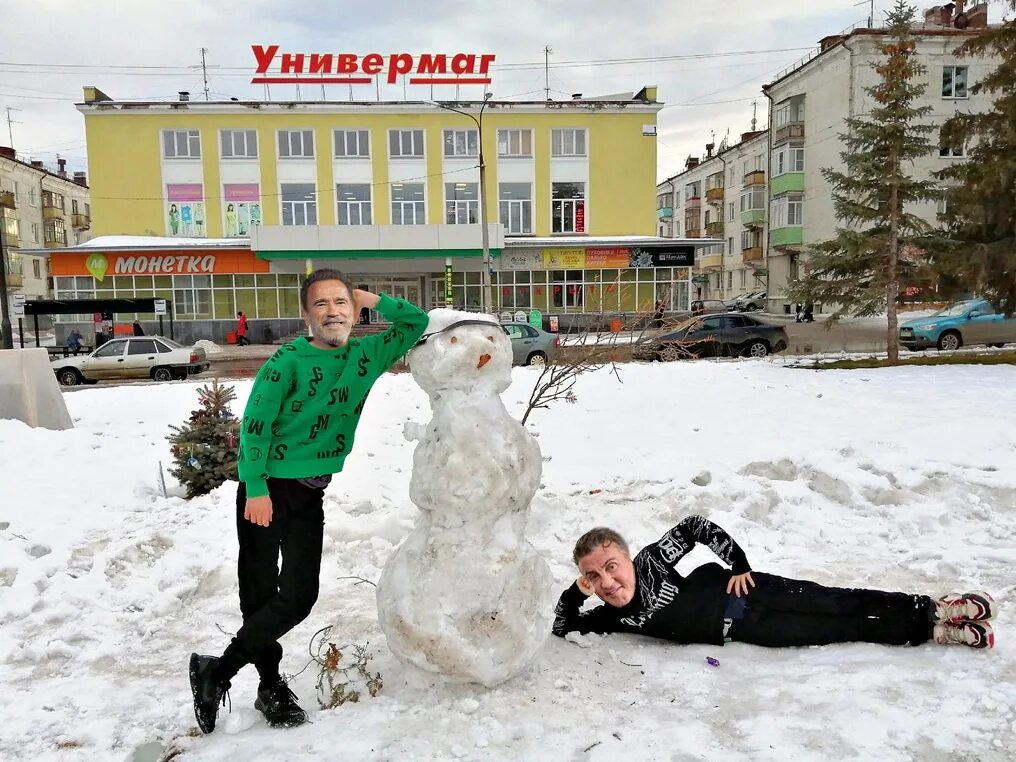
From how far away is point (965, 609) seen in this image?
333cm

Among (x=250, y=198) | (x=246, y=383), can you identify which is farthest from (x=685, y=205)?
(x=246, y=383)

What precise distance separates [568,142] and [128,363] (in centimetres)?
2652

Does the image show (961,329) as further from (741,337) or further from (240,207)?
(240,207)

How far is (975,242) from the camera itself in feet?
52.1

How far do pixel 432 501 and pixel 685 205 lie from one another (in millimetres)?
64044

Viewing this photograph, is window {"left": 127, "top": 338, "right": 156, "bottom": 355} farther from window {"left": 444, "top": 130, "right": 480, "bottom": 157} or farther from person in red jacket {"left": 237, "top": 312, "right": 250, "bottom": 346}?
window {"left": 444, "top": 130, "right": 480, "bottom": 157}

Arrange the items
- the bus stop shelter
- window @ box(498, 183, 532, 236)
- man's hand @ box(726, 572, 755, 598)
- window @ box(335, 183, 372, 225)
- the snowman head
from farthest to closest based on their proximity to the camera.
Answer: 1. window @ box(498, 183, 532, 236)
2. window @ box(335, 183, 372, 225)
3. the bus stop shelter
4. man's hand @ box(726, 572, 755, 598)
5. the snowman head

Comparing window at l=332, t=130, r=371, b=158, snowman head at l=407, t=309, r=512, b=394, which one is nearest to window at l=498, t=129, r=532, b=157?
window at l=332, t=130, r=371, b=158

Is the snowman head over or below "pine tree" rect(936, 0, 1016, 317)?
below

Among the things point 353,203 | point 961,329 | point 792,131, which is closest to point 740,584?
point 961,329

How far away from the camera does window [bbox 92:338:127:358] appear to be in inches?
769

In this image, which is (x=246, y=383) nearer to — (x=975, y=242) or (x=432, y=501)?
(x=432, y=501)

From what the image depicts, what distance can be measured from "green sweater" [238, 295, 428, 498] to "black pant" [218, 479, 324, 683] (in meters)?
0.11

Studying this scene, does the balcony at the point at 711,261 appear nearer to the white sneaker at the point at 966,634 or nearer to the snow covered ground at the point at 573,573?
the snow covered ground at the point at 573,573
